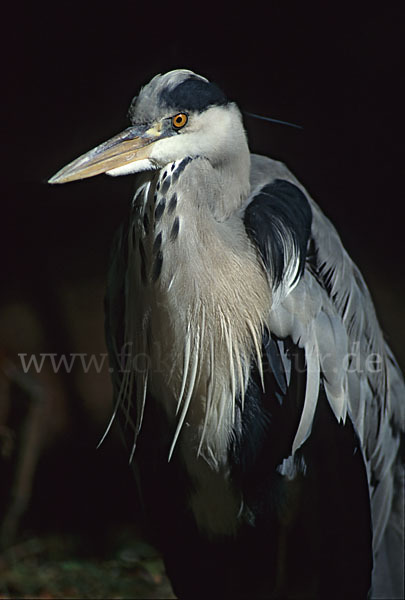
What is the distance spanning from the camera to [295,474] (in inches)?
56.3

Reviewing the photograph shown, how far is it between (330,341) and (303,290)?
11 cm

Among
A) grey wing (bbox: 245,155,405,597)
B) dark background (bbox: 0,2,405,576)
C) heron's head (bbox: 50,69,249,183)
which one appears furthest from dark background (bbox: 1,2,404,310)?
heron's head (bbox: 50,69,249,183)

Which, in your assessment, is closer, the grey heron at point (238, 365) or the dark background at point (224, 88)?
the grey heron at point (238, 365)

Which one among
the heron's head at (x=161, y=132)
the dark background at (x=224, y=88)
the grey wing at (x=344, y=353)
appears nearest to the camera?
the heron's head at (x=161, y=132)

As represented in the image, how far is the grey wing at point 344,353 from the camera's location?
1340mm

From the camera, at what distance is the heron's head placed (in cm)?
119

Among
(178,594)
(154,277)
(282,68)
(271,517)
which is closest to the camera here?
(154,277)

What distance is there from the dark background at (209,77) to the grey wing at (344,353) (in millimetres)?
606

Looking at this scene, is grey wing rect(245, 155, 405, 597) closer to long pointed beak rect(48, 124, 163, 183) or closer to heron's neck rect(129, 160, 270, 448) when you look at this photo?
heron's neck rect(129, 160, 270, 448)

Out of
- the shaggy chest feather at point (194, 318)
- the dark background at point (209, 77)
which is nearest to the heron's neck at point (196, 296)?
the shaggy chest feather at point (194, 318)

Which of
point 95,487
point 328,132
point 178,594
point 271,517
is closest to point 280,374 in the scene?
point 271,517

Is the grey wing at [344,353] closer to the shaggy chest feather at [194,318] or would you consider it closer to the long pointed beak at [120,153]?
the shaggy chest feather at [194,318]

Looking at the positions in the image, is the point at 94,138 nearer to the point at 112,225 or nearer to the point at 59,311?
the point at 112,225

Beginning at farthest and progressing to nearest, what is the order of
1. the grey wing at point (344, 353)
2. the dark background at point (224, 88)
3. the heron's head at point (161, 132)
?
1. the dark background at point (224, 88)
2. the grey wing at point (344, 353)
3. the heron's head at point (161, 132)
